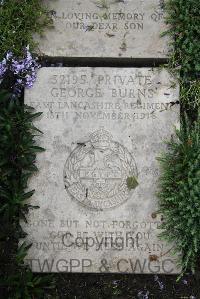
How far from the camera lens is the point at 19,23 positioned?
17.4ft

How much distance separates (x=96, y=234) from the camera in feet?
16.8

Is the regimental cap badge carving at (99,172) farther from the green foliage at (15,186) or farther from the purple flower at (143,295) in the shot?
the purple flower at (143,295)

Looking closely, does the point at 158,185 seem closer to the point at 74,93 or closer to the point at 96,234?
the point at 96,234

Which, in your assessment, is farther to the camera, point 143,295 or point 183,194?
point 143,295

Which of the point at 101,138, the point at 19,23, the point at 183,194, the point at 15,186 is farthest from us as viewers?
the point at 19,23

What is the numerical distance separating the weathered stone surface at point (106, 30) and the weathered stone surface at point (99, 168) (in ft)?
0.62

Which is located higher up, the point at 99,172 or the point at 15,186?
the point at 99,172

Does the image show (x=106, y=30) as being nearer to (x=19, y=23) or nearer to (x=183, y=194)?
(x=19, y=23)

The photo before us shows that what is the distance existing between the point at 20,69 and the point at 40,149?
0.75m

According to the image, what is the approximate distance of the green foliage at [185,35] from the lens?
5.23m

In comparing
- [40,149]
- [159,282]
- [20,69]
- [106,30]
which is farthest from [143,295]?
[106,30]

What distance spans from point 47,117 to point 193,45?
1.44m

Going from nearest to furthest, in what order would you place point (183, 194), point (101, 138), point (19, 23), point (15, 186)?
point (183, 194) → point (15, 186) → point (101, 138) → point (19, 23)

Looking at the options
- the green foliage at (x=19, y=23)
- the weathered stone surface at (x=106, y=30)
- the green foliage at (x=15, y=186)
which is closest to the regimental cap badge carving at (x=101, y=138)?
the green foliage at (x=15, y=186)
